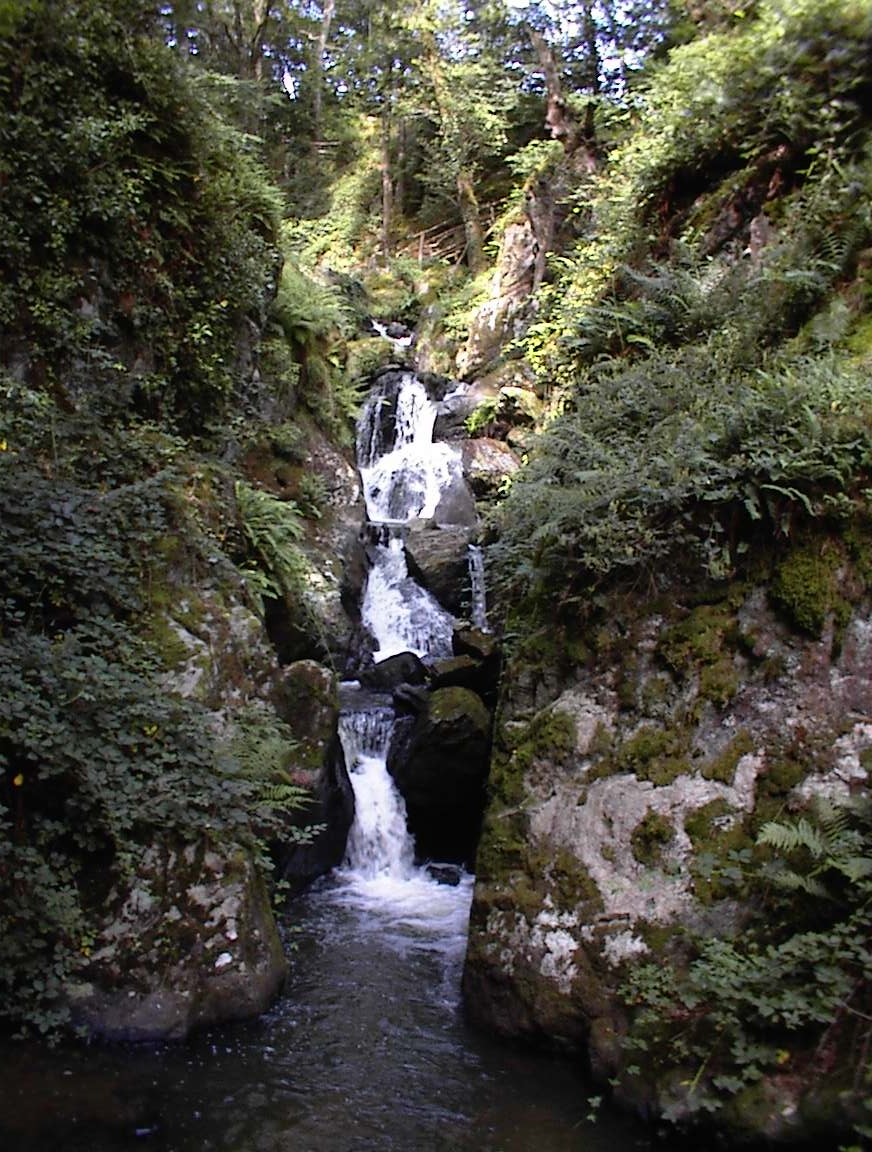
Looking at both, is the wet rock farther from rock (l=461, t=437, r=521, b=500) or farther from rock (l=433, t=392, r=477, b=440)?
rock (l=433, t=392, r=477, b=440)

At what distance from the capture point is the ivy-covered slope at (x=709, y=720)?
3.93 metres

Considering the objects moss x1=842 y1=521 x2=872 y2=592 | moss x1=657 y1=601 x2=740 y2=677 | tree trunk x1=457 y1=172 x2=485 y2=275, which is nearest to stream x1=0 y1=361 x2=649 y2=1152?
moss x1=657 y1=601 x2=740 y2=677

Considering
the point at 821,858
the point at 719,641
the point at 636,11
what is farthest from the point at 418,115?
the point at 821,858

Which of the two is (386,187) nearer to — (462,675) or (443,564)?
(443,564)

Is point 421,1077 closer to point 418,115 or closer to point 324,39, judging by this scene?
point 418,115

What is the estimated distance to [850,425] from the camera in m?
5.19

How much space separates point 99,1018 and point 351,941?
2644 millimetres

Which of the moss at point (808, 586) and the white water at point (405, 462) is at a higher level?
the white water at point (405, 462)

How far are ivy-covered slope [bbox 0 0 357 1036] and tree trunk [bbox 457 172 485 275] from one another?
1250 cm

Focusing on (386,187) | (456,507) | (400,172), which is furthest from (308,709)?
(400,172)

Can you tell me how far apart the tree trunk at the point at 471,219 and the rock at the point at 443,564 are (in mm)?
11916

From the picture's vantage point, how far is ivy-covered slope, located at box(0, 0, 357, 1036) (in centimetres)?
484

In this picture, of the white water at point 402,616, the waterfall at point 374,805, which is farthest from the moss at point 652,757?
the white water at point 402,616

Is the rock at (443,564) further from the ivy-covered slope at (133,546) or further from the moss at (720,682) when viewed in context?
the moss at (720,682)
